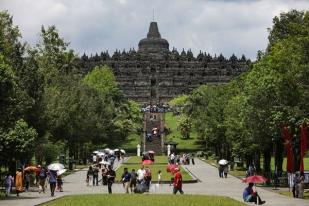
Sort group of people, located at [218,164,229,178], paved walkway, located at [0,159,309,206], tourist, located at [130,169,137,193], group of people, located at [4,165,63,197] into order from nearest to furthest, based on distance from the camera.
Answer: paved walkway, located at [0,159,309,206] → group of people, located at [4,165,63,197] → tourist, located at [130,169,137,193] → group of people, located at [218,164,229,178]

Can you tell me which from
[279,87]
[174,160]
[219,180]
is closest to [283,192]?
[279,87]

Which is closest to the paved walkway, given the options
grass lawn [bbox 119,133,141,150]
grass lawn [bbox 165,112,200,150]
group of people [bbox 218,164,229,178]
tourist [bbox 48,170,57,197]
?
tourist [bbox 48,170,57,197]

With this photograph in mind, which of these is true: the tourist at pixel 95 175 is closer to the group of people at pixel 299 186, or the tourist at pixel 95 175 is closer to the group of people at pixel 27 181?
the group of people at pixel 27 181

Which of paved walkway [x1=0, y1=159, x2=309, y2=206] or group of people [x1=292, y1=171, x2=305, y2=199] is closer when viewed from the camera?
paved walkway [x1=0, y1=159, x2=309, y2=206]

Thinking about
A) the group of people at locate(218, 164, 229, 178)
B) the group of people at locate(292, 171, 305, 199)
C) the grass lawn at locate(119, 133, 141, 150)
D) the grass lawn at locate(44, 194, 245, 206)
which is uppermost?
the grass lawn at locate(119, 133, 141, 150)

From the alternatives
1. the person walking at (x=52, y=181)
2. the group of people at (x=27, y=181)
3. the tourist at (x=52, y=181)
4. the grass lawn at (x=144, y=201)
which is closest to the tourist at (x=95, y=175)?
the group of people at (x=27, y=181)

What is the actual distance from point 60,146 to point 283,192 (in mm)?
23559

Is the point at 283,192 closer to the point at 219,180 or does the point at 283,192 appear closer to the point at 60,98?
the point at 219,180

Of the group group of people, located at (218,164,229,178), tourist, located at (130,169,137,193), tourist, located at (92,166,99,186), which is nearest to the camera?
tourist, located at (130,169,137,193)

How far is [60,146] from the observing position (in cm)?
5612

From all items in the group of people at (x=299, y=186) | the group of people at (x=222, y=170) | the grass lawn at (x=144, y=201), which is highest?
the group of people at (x=222, y=170)

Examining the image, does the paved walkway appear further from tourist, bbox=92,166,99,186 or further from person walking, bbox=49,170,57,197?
tourist, bbox=92,166,99,186

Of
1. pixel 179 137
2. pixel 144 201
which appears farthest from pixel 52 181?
pixel 179 137

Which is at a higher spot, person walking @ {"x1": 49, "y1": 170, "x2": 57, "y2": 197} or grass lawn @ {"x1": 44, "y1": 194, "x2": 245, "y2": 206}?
person walking @ {"x1": 49, "y1": 170, "x2": 57, "y2": 197}
